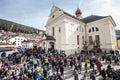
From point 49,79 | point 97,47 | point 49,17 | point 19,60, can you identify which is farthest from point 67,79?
point 49,17

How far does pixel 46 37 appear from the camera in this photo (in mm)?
28688

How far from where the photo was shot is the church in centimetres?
2719

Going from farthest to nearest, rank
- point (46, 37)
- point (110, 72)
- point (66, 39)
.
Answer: point (46, 37), point (66, 39), point (110, 72)

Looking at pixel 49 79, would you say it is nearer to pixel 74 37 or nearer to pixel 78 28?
pixel 74 37

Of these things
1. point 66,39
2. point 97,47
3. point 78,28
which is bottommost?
point 97,47

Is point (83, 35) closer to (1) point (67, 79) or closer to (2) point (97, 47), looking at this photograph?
(2) point (97, 47)

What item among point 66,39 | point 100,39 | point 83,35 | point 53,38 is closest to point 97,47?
point 100,39

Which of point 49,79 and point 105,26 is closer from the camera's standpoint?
point 49,79

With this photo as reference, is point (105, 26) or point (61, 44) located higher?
point (105, 26)

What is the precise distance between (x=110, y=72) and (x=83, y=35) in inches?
896

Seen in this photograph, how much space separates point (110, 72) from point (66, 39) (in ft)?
53.9

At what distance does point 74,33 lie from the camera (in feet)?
95.0

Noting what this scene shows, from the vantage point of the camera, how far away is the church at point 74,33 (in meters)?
27.2

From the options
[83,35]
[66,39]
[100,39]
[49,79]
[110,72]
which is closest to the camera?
[49,79]
